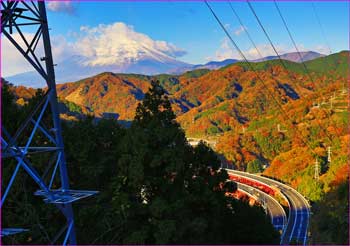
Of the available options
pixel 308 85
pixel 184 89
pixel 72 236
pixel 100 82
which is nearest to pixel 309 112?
pixel 308 85

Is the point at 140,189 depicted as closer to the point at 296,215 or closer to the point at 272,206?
the point at 296,215

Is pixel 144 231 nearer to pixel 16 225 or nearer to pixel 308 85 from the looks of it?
pixel 16 225

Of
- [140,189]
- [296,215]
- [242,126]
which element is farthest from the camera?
[242,126]

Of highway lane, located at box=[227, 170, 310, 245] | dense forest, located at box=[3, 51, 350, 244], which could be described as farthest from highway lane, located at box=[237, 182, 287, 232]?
dense forest, located at box=[3, 51, 350, 244]

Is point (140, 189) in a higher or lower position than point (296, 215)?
higher

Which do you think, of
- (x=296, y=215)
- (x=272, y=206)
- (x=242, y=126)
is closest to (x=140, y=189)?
(x=296, y=215)

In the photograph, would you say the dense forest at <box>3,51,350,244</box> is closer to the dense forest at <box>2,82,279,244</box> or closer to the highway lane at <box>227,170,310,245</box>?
the dense forest at <box>2,82,279,244</box>

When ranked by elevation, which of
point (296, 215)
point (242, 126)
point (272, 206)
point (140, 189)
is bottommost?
point (272, 206)
